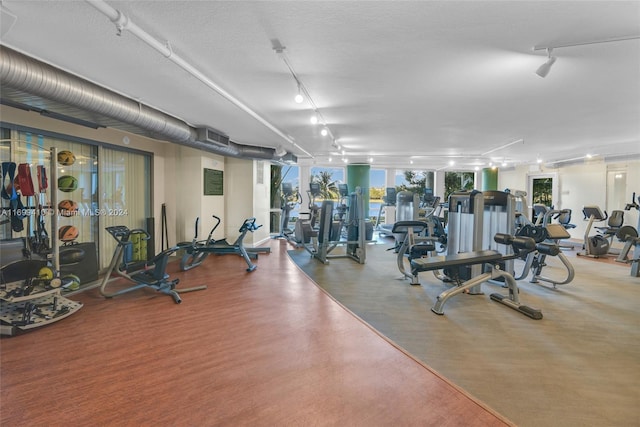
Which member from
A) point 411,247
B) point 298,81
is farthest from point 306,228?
point 298,81

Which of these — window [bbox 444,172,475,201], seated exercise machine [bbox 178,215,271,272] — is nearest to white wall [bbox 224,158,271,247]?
seated exercise machine [bbox 178,215,271,272]

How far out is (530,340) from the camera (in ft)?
9.07

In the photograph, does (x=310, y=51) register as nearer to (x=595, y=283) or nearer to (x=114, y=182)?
(x=114, y=182)

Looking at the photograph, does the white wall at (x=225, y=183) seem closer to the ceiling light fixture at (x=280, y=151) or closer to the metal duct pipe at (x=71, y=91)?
the ceiling light fixture at (x=280, y=151)

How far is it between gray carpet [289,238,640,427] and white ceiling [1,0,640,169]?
102 inches

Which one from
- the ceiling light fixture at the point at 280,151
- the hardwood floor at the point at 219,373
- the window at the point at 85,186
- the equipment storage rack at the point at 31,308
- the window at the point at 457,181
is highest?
the ceiling light fixture at the point at 280,151

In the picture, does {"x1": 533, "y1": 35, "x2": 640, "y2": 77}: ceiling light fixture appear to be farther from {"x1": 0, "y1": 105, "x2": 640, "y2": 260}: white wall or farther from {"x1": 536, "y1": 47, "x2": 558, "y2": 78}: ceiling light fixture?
{"x1": 0, "y1": 105, "x2": 640, "y2": 260}: white wall

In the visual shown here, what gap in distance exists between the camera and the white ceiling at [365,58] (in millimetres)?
2037

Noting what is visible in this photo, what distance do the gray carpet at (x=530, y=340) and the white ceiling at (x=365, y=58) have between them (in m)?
2.60

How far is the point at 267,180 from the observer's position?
27.4ft

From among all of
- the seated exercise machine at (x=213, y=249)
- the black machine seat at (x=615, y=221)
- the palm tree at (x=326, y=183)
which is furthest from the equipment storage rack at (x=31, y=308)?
the black machine seat at (x=615, y=221)

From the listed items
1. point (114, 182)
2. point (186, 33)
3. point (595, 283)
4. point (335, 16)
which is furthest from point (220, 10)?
point (595, 283)

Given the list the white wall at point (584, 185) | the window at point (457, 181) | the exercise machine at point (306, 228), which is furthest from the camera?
the window at point (457, 181)

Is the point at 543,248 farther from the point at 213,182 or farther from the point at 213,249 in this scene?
the point at 213,182
